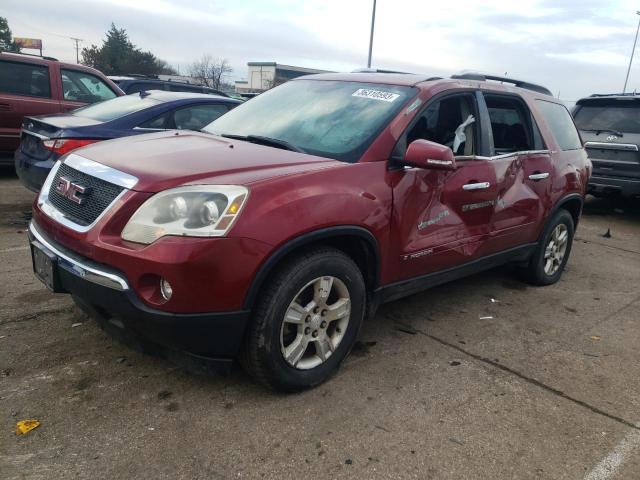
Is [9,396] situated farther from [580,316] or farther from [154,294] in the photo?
[580,316]

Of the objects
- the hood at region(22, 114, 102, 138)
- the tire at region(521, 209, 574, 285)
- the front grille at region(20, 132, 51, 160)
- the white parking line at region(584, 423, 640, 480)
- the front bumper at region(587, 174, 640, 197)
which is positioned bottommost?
the white parking line at region(584, 423, 640, 480)

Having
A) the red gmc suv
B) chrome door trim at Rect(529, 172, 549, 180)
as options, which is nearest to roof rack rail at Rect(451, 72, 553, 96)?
the red gmc suv

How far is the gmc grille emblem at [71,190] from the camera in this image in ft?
8.87

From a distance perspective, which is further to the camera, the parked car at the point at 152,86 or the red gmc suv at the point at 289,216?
the parked car at the point at 152,86

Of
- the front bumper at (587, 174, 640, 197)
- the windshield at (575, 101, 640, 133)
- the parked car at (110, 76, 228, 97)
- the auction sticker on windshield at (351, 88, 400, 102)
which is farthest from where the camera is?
the parked car at (110, 76, 228, 97)

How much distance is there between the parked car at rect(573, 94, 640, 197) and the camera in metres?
8.09

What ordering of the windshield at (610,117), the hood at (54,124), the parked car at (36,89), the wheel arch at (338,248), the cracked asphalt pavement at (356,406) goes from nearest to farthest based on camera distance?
the cracked asphalt pavement at (356,406)
the wheel arch at (338,248)
the hood at (54,124)
the parked car at (36,89)
the windshield at (610,117)

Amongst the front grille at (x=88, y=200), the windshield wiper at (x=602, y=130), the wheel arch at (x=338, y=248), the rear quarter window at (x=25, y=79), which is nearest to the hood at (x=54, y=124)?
the rear quarter window at (x=25, y=79)

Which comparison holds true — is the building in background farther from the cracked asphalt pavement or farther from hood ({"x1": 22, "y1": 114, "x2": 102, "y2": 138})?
the cracked asphalt pavement

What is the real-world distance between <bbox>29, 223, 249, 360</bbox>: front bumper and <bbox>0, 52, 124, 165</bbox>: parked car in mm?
5752

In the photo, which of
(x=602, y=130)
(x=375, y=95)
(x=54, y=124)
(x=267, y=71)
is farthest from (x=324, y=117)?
(x=267, y=71)

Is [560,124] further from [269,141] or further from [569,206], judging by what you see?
[269,141]

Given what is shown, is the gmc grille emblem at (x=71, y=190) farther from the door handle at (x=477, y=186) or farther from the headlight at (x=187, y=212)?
the door handle at (x=477, y=186)

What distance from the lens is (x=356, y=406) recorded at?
2.83 m
